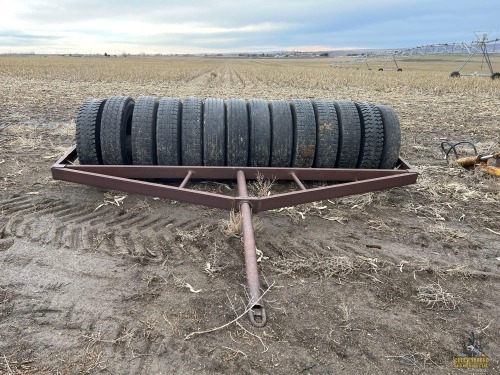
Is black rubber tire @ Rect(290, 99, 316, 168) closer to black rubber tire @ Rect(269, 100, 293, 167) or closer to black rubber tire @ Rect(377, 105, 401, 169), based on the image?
black rubber tire @ Rect(269, 100, 293, 167)

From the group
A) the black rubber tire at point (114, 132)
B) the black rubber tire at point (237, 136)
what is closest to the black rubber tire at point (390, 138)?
the black rubber tire at point (237, 136)

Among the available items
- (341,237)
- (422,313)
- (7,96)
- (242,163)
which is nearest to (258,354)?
(422,313)

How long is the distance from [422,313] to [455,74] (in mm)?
32524

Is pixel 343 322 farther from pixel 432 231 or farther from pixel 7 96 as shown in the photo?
pixel 7 96

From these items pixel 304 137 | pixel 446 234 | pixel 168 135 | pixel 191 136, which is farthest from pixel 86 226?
pixel 446 234

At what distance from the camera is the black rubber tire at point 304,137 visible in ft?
16.1

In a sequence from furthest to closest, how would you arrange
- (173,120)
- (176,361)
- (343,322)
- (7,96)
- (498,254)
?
(7,96)
(173,120)
(498,254)
(343,322)
(176,361)

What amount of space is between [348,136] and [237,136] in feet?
4.80

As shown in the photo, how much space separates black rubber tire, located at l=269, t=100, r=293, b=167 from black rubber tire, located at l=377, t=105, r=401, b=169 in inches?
49.8

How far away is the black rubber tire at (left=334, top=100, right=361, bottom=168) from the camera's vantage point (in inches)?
195

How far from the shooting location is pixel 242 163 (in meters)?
4.95

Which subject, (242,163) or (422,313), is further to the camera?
(242,163)

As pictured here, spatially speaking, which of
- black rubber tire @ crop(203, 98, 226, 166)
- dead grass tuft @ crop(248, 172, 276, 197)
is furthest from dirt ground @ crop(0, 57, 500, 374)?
black rubber tire @ crop(203, 98, 226, 166)

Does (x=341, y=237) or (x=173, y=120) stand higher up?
(x=173, y=120)
